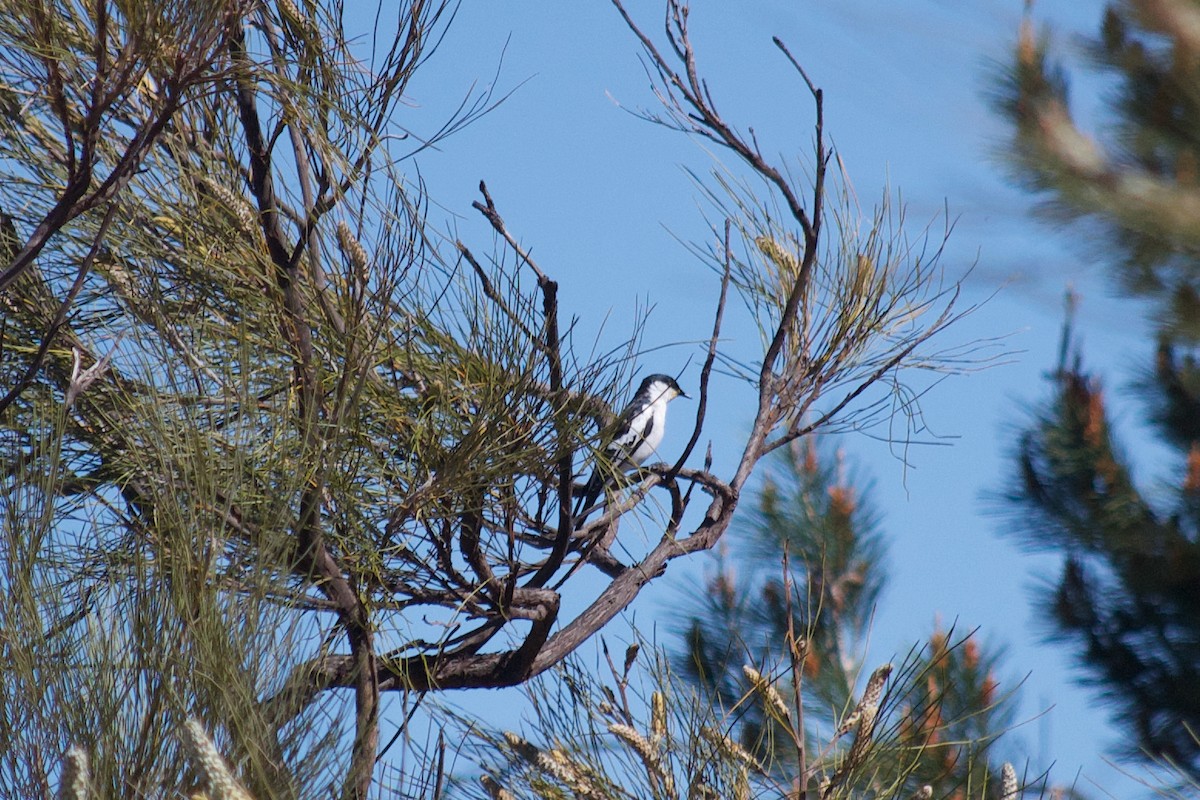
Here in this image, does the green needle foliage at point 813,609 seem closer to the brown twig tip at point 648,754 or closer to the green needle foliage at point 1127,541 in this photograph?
the green needle foliage at point 1127,541

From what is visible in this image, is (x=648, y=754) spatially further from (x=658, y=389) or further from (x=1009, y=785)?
(x=658, y=389)

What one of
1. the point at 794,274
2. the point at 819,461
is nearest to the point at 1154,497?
the point at 819,461

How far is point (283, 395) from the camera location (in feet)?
4.96

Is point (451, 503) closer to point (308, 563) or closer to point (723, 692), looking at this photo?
point (308, 563)

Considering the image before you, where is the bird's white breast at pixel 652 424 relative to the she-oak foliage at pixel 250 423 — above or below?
above

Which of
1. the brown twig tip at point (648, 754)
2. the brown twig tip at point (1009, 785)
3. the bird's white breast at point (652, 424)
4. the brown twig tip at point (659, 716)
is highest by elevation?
the bird's white breast at point (652, 424)

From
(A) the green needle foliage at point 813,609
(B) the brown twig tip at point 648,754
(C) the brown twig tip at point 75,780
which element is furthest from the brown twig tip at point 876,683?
(A) the green needle foliage at point 813,609

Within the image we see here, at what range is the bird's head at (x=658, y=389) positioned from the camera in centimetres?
356

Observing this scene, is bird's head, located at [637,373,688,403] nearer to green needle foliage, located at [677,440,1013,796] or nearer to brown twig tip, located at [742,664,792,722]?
green needle foliage, located at [677,440,1013,796]

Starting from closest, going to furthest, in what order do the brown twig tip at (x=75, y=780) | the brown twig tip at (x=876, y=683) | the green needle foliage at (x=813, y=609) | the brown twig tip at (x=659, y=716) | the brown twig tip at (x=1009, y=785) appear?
the brown twig tip at (x=75, y=780), the brown twig tip at (x=1009, y=785), the brown twig tip at (x=876, y=683), the brown twig tip at (x=659, y=716), the green needle foliage at (x=813, y=609)

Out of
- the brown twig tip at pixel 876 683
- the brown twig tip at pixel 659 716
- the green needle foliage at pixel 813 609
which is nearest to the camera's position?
the brown twig tip at pixel 876 683

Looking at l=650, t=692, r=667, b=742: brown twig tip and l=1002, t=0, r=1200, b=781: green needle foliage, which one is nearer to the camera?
l=650, t=692, r=667, b=742: brown twig tip

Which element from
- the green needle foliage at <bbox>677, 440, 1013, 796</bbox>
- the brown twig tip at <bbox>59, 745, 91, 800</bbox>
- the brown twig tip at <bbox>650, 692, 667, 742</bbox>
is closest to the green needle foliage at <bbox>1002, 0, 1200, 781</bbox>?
the green needle foliage at <bbox>677, 440, 1013, 796</bbox>

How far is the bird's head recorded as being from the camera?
3557mm
